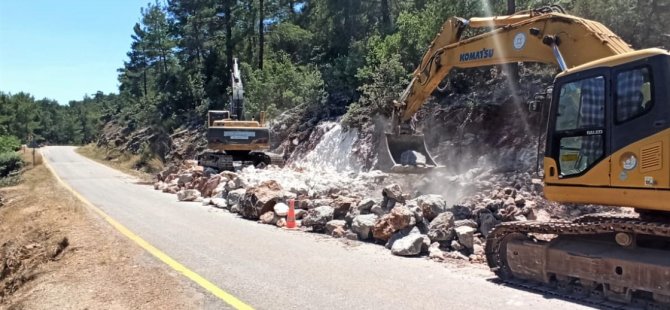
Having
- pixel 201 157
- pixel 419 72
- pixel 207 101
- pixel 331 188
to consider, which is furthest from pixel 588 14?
pixel 207 101

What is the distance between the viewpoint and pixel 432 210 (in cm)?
1003

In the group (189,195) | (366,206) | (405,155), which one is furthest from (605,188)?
(189,195)

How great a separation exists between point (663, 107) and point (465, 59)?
6116 millimetres

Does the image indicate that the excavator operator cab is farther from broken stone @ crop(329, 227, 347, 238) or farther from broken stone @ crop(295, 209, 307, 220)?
broken stone @ crop(329, 227, 347, 238)

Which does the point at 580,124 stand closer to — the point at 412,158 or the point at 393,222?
the point at 393,222

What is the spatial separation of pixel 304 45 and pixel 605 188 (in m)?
38.1

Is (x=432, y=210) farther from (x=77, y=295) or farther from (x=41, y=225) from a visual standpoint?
(x=41, y=225)

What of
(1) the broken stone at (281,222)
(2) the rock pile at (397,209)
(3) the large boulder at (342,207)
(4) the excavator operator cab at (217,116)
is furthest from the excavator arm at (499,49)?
(4) the excavator operator cab at (217,116)

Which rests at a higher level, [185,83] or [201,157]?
[185,83]

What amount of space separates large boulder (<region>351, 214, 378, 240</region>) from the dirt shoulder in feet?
12.0

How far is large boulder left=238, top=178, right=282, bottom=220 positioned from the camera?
1288 centimetres

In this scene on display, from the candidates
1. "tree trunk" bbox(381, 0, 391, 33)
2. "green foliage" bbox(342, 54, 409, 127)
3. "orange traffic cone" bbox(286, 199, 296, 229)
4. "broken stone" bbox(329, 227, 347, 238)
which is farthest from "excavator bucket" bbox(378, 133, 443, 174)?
"tree trunk" bbox(381, 0, 391, 33)

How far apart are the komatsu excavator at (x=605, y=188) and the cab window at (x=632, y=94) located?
0.01 m

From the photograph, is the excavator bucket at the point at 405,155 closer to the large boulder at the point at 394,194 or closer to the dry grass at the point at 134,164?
the large boulder at the point at 394,194
